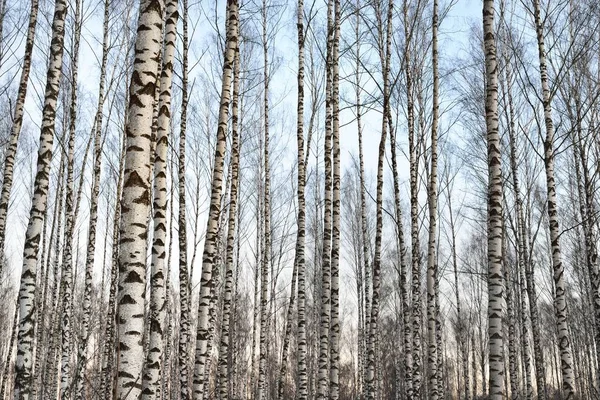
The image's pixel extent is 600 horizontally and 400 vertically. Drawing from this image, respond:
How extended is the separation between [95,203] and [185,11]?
178 inches

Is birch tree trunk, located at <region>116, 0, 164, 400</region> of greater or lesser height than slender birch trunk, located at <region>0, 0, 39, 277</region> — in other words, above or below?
below

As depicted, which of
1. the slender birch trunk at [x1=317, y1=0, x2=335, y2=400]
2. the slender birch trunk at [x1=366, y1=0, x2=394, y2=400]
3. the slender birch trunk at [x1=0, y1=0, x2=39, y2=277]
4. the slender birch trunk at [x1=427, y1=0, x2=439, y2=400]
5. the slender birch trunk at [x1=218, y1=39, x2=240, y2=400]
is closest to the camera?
the slender birch trunk at [x1=0, y1=0, x2=39, y2=277]

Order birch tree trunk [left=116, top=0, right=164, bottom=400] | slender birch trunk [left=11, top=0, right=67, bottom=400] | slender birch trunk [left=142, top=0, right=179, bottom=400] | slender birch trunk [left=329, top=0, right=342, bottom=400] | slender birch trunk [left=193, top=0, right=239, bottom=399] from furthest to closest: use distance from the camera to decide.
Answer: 1. slender birch trunk [left=329, top=0, right=342, bottom=400]
2. slender birch trunk [left=193, top=0, right=239, bottom=399]
3. slender birch trunk [left=11, top=0, right=67, bottom=400]
4. slender birch trunk [left=142, top=0, right=179, bottom=400]
5. birch tree trunk [left=116, top=0, right=164, bottom=400]

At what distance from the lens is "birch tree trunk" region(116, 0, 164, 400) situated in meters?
3.36

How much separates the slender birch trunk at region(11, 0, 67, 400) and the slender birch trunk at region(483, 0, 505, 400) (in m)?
5.32

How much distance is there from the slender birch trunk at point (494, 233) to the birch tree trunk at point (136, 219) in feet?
13.2

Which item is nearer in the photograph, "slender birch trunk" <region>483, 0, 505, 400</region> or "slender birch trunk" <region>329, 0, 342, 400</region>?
"slender birch trunk" <region>483, 0, 505, 400</region>

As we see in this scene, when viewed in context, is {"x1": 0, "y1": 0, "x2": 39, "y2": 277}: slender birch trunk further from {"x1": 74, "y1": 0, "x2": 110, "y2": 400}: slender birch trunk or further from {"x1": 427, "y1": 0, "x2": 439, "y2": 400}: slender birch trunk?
{"x1": 427, "y1": 0, "x2": 439, "y2": 400}: slender birch trunk

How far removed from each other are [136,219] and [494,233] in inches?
170

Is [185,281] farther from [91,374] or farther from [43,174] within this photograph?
[91,374]

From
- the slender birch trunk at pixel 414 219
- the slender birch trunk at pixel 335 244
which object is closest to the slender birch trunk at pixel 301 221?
the slender birch trunk at pixel 335 244

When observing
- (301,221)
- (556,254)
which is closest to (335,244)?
(301,221)

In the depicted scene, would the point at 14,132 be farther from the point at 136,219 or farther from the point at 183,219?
the point at 136,219

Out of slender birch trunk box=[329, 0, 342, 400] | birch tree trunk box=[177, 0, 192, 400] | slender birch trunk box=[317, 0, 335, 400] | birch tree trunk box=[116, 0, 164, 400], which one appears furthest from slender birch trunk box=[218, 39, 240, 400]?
birch tree trunk box=[116, 0, 164, 400]
